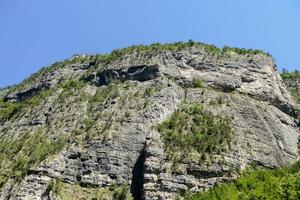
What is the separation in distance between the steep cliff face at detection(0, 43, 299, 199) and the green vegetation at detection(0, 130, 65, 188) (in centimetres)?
19

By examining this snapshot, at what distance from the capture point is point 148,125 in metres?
72.8

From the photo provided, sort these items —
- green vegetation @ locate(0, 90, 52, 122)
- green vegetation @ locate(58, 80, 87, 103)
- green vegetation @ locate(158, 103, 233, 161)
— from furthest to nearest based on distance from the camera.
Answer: green vegetation @ locate(0, 90, 52, 122) → green vegetation @ locate(58, 80, 87, 103) → green vegetation @ locate(158, 103, 233, 161)

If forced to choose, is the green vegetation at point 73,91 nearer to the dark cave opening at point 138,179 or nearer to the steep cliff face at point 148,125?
the steep cliff face at point 148,125

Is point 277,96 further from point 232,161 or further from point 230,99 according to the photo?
point 232,161

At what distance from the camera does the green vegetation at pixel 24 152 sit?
227ft

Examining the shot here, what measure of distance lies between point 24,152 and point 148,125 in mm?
15678

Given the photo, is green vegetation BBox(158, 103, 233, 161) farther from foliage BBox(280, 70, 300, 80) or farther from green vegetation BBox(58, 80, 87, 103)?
foliage BBox(280, 70, 300, 80)

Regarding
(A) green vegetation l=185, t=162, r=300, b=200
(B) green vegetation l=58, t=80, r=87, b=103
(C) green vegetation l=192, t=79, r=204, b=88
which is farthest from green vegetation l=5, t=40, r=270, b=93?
(A) green vegetation l=185, t=162, r=300, b=200

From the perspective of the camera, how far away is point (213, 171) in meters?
64.6

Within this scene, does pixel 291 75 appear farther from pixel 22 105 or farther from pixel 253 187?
pixel 253 187

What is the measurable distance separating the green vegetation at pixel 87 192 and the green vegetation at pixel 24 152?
201 inches

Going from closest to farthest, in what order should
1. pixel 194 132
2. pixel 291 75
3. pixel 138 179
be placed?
pixel 138 179
pixel 194 132
pixel 291 75

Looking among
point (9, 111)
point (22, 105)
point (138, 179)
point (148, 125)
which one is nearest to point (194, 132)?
point (148, 125)

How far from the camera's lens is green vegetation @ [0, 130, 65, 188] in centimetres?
6906
